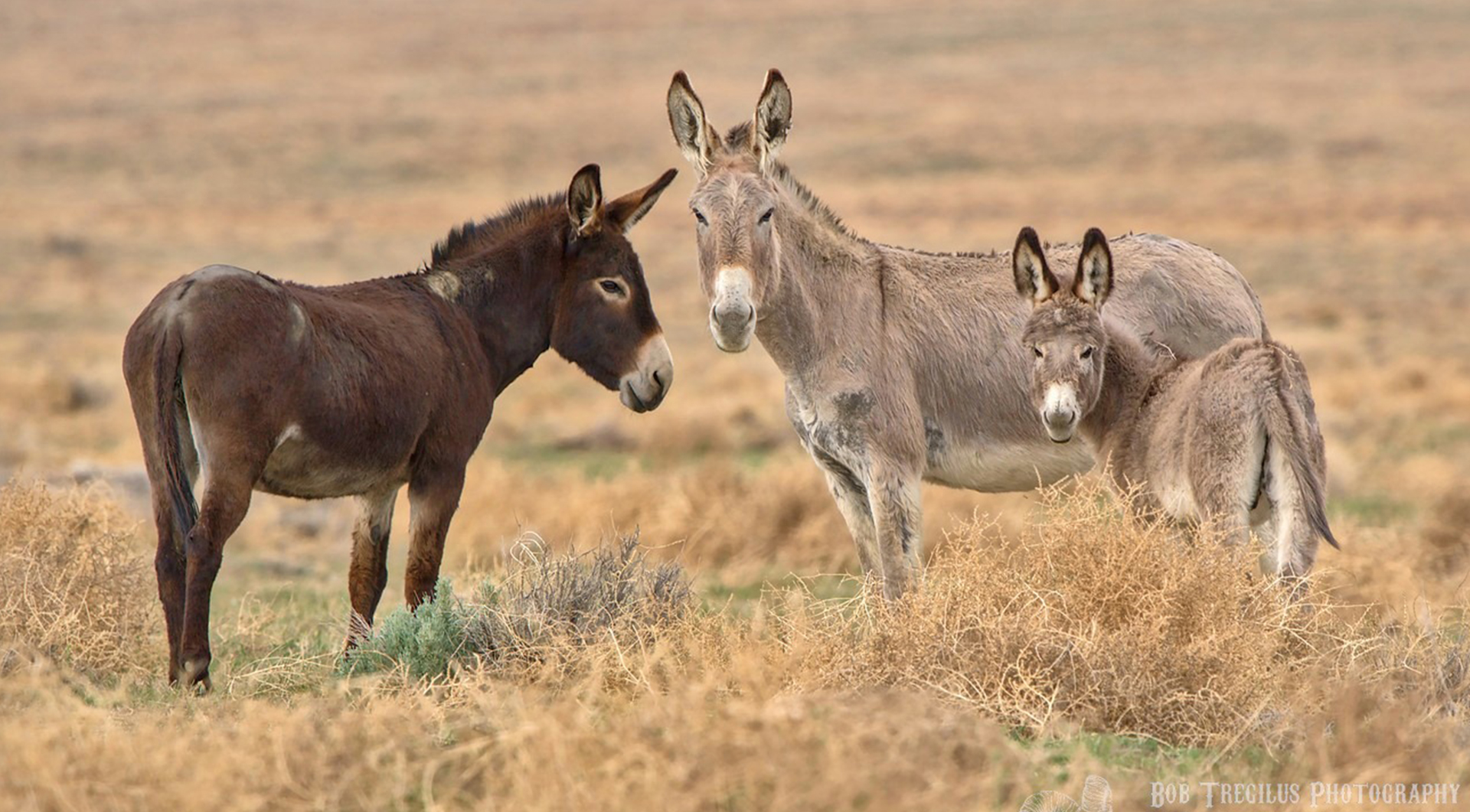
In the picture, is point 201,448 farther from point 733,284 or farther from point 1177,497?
point 1177,497

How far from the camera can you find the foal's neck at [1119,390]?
22.6 feet

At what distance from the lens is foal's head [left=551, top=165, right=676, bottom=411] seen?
23.9ft

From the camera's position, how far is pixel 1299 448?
601 cm

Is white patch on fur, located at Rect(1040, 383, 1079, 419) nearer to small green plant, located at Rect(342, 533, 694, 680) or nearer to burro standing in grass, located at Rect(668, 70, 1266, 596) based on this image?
burro standing in grass, located at Rect(668, 70, 1266, 596)

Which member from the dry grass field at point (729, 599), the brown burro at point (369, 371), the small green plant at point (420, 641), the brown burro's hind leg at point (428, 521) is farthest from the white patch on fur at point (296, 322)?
the dry grass field at point (729, 599)

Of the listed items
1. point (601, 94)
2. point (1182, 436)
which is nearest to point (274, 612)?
point (1182, 436)

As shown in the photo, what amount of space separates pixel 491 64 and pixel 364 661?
9882 centimetres

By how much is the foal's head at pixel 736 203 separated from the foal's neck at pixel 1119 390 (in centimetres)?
154

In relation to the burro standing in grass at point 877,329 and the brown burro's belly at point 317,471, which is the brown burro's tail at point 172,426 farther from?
the burro standing in grass at point 877,329

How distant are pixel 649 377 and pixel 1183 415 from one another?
241 cm

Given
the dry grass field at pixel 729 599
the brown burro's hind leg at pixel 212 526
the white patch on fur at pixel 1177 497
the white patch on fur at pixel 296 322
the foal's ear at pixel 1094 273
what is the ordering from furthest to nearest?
1. the foal's ear at pixel 1094 273
2. the white patch on fur at pixel 1177 497
3. the white patch on fur at pixel 296 322
4. the brown burro's hind leg at pixel 212 526
5. the dry grass field at pixel 729 599

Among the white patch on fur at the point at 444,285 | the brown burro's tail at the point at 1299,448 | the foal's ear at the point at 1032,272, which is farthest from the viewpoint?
the white patch on fur at the point at 444,285

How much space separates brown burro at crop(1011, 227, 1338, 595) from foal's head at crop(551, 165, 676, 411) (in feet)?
5.69

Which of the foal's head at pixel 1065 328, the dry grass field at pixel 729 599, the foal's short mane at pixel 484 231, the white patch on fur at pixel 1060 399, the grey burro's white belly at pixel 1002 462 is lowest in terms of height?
the dry grass field at pixel 729 599
